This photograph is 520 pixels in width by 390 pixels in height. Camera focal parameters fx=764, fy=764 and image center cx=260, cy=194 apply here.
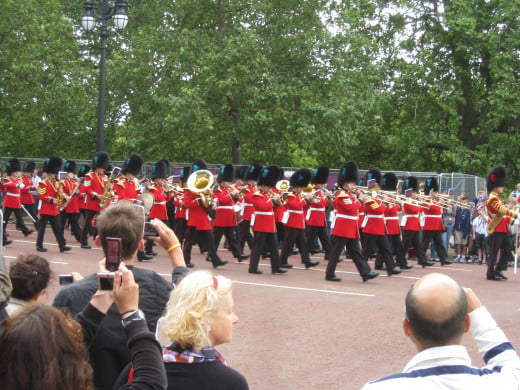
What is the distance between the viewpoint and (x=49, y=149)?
26.0 meters

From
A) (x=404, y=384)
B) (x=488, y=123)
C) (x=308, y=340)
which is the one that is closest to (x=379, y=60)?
(x=488, y=123)

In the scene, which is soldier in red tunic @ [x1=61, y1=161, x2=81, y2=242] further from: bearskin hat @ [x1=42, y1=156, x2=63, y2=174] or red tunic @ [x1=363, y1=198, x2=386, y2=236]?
red tunic @ [x1=363, y1=198, x2=386, y2=236]

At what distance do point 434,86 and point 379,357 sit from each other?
18.2 m

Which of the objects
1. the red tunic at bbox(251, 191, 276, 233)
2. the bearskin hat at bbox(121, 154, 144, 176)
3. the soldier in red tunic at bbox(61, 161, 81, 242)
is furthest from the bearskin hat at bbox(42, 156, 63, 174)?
the red tunic at bbox(251, 191, 276, 233)

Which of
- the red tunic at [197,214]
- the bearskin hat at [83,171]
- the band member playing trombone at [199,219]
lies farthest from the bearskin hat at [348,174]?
the bearskin hat at [83,171]

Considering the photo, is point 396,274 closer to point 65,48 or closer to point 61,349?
point 61,349

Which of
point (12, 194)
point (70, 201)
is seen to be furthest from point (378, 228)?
point (12, 194)

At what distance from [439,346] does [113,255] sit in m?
1.13

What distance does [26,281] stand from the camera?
3.66 meters

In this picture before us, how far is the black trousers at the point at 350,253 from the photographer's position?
11.4m

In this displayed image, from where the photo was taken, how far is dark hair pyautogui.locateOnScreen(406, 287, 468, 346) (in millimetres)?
2412

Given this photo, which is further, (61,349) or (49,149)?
(49,149)

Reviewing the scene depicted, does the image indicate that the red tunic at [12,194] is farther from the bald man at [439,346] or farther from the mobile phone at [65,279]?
the bald man at [439,346]

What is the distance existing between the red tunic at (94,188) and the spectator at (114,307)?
1225 cm
